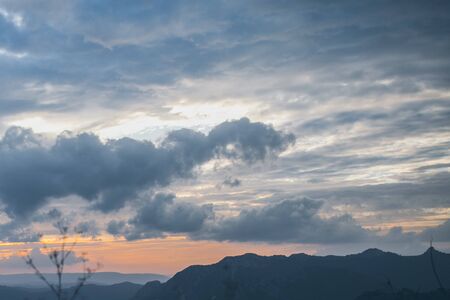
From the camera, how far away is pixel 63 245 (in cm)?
7725

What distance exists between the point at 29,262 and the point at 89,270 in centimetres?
924

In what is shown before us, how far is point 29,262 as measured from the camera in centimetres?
7544

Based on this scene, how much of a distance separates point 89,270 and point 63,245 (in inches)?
234

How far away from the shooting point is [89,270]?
75750 mm

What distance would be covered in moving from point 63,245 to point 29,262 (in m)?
5.46
